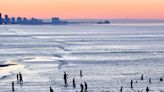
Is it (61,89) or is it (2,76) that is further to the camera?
(2,76)

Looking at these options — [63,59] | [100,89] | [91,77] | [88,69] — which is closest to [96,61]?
[63,59]

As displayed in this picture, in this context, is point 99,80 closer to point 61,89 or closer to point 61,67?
Result: point 61,89

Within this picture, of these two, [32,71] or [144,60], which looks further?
[144,60]

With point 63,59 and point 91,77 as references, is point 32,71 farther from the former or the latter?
point 63,59

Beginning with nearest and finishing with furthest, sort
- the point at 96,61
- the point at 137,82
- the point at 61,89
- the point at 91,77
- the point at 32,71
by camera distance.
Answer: the point at 61,89, the point at 137,82, the point at 91,77, the point at 32,71, the point at 96,61

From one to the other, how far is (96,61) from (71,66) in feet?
35.0

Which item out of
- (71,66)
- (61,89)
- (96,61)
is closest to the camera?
(61,89)

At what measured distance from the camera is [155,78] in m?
70.3

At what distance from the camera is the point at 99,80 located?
2702 inches

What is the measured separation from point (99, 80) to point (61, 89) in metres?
9.36

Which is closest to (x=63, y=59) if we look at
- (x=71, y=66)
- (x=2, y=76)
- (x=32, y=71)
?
(x=71, y=66)

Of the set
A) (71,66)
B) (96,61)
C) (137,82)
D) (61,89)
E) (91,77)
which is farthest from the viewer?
(96,61)

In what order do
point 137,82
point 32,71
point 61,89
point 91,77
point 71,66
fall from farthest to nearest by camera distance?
1. point 71,66
2. point 32,71
3. point 91,77
4. point 137,82
5. point 61,89

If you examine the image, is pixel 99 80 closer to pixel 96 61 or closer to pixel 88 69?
pixel 88 69
